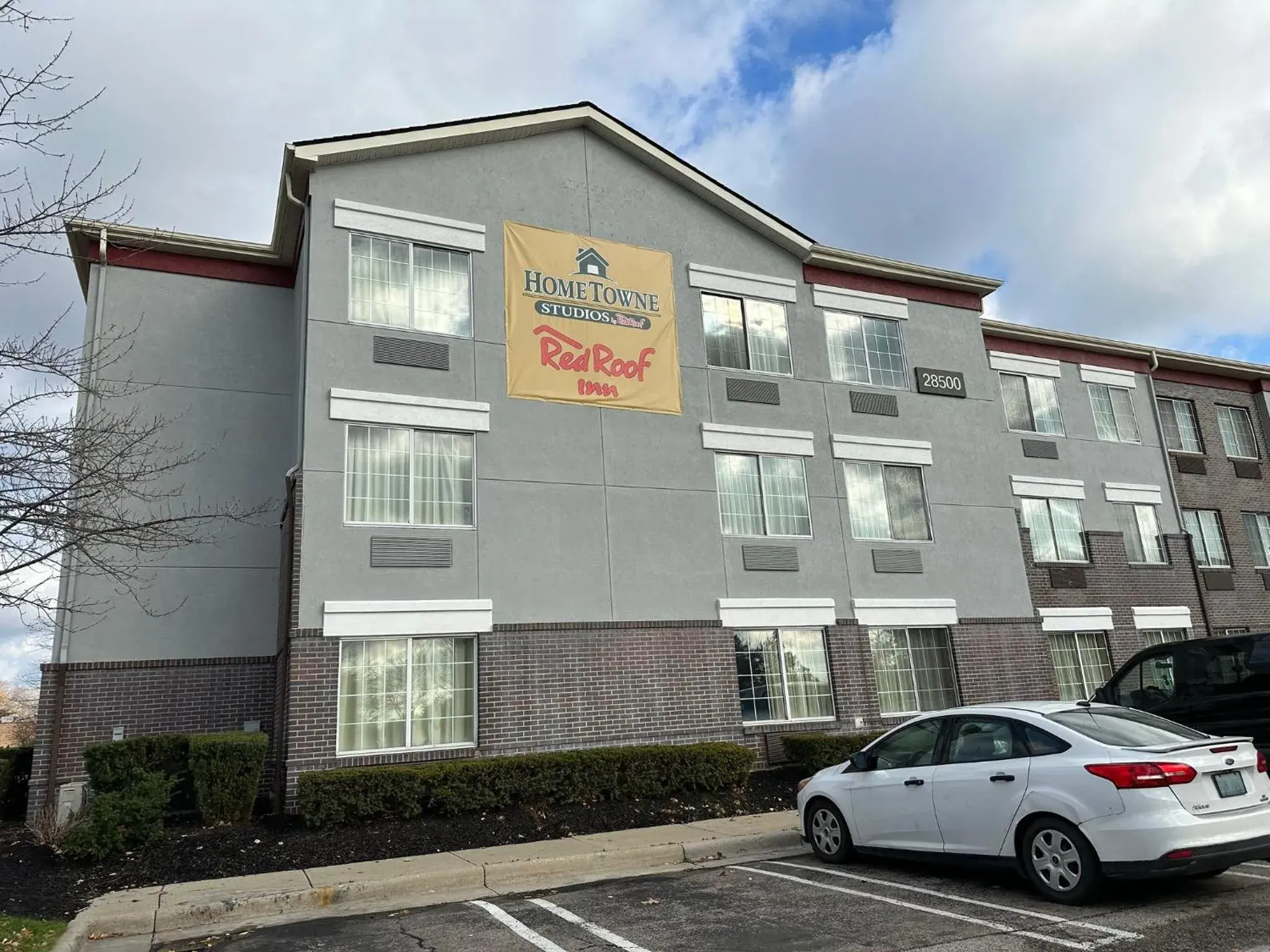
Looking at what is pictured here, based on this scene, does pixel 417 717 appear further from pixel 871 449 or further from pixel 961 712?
pixel 871 449

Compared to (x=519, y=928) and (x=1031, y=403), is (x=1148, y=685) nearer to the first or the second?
(x=519, y=928)

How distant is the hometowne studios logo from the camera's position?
1611cm

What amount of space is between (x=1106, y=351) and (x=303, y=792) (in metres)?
22.4

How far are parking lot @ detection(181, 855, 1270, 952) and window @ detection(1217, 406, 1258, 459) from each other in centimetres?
2176

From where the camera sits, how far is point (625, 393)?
16.4m

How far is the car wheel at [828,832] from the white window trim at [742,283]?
10925 mm

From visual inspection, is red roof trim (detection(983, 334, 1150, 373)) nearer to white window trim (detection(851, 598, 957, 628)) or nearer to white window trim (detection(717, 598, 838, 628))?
white window trim (detection(851, 598, 957, 628))

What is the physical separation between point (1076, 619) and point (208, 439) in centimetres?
1860

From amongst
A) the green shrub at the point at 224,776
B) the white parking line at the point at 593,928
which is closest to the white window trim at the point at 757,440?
the green shrub at the point at 224,776

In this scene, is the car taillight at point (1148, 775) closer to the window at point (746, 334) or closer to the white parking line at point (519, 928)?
the white parking line at point (519, 928)

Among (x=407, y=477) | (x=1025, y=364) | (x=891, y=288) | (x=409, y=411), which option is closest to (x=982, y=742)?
(x=407, y=477)

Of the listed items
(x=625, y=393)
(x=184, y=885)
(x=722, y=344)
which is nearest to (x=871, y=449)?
(x=722, y=344)

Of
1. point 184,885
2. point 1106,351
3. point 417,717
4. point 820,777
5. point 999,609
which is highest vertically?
point 1106,351

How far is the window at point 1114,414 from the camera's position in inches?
950
